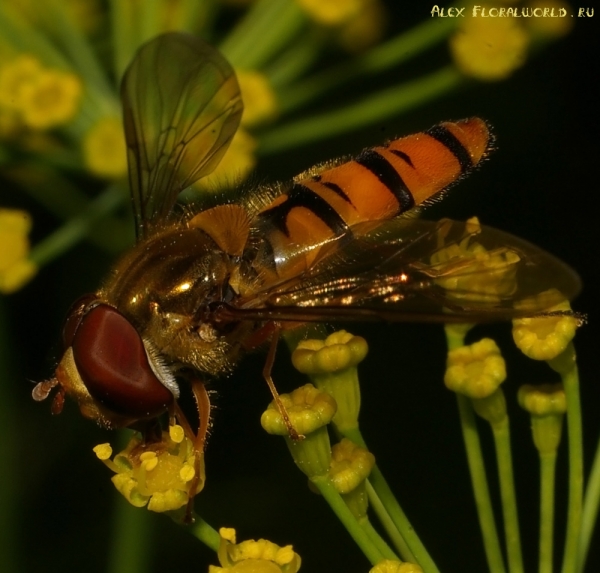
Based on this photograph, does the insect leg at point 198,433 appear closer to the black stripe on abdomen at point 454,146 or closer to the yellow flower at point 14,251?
the black stripe on abdomen at point 454,146

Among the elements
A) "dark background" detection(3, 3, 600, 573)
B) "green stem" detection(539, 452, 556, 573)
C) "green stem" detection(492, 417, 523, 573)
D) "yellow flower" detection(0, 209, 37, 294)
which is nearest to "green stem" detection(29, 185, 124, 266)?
"yellow flower" detection(0, 209, 37, 294)

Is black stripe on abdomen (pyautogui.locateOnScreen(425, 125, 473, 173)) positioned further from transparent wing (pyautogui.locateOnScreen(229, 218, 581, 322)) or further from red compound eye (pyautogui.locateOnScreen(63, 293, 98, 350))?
red compound eye (pyautogui.locateOnScreen(63, 293, 98, 350))

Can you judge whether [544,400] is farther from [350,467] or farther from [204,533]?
[204,533]

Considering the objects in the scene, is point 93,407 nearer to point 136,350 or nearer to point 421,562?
point 136,350

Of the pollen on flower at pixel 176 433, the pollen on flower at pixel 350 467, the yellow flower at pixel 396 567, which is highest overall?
the pollen on flower at pixel 176 433

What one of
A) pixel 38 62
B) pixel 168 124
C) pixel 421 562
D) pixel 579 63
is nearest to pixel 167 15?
pixel 38 62

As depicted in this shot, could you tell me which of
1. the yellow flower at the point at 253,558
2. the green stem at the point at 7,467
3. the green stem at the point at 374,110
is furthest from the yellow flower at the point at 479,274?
the green stem at the point at 7,467
